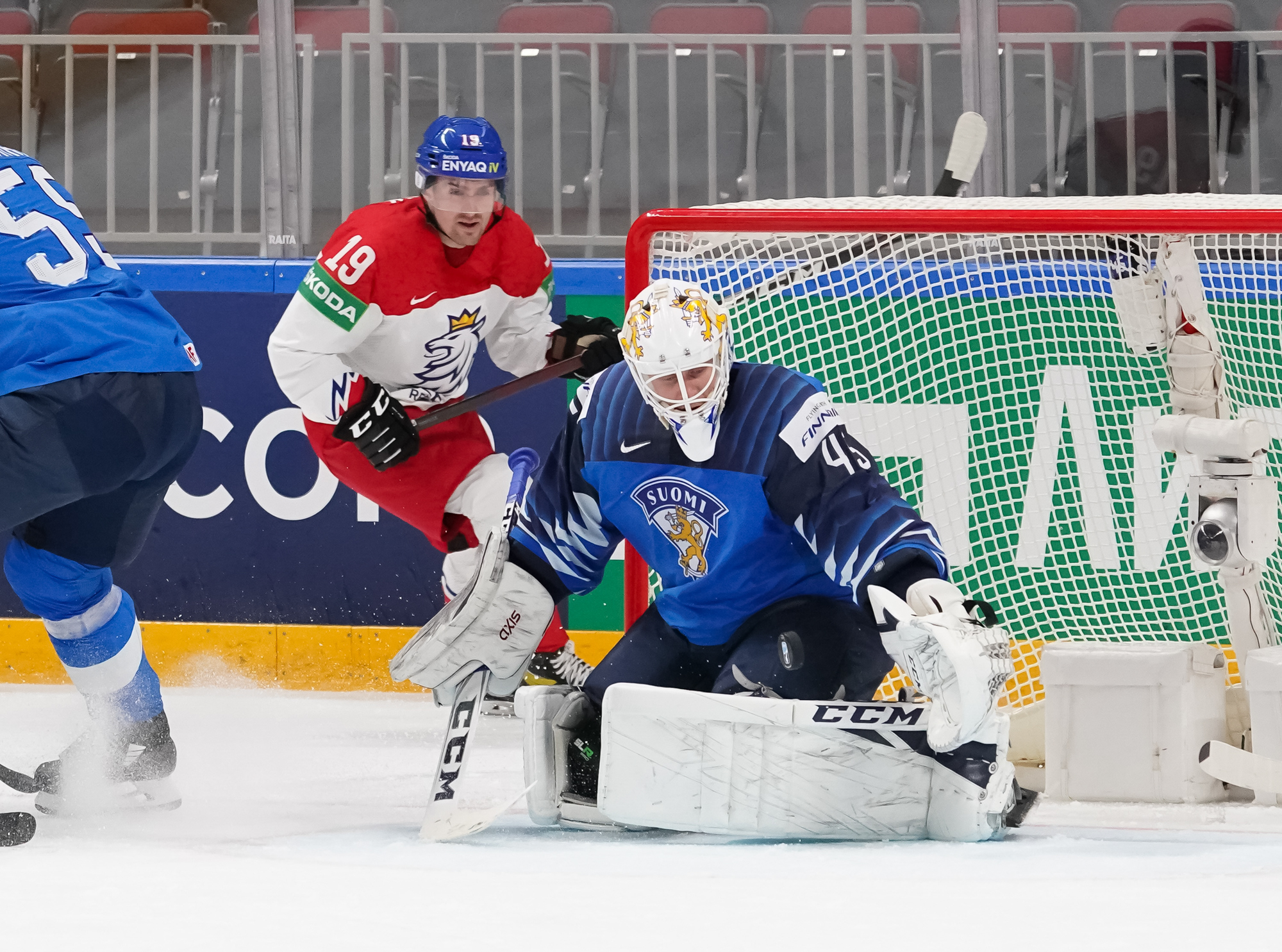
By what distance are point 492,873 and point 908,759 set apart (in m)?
0.60

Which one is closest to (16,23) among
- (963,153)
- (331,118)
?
(331,118)

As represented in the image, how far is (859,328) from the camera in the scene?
3285 millimetres

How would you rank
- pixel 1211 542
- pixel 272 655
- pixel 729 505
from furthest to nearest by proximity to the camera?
pixel 272 655
pixel 1211 542
pixel 729 505

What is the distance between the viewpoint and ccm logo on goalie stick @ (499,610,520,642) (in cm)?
251

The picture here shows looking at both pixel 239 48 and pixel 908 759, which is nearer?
pixel 908 759

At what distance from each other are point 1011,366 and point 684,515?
134cm

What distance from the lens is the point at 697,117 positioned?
13.2ft

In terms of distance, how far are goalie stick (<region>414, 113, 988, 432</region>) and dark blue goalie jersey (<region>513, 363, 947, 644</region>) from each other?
677 millimetres

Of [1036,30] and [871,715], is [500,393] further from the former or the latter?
[1036,30]

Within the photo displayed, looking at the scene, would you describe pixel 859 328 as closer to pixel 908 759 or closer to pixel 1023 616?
pixel 1023 616

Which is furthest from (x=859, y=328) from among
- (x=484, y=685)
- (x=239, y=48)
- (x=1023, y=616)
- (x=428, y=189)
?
(x=239, y=48)

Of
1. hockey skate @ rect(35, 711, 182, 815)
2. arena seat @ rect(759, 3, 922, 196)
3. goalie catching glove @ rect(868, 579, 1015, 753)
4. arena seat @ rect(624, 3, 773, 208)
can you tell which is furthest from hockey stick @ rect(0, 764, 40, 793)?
arena seat @ rect(759, 3, 922, 196)

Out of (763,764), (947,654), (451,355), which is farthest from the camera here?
(451,355)

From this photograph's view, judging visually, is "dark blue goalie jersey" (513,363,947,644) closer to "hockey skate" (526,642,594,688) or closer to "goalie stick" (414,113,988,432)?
"goalie stick" (414,113,988,432)
